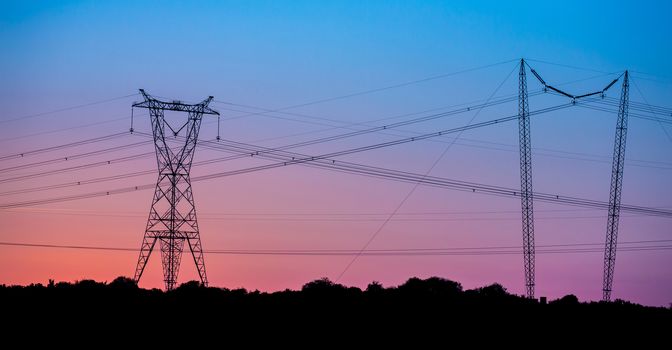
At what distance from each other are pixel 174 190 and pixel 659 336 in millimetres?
39313

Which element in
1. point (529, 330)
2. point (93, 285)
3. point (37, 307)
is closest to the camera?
point (37, 307)

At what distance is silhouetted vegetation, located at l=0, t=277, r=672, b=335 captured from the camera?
6381cm

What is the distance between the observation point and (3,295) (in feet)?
221

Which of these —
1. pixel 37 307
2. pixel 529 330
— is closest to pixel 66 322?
pixel 37 307

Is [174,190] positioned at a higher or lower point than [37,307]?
higher

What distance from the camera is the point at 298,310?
7000cm

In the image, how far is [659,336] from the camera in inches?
2842

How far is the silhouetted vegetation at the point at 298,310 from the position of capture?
2512 inches

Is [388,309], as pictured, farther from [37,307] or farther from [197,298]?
[37,307]

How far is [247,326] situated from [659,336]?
30867mm

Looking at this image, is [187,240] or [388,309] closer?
[388,309]

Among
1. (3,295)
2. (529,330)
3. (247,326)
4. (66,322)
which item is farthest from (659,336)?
(3,295)

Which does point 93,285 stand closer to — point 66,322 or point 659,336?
point 66,322

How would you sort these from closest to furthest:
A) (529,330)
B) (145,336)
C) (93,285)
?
1. (145,336)
2. (529,330)
3. (93,285)
